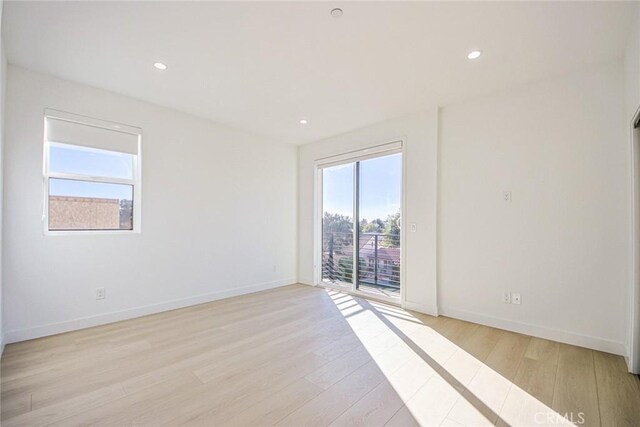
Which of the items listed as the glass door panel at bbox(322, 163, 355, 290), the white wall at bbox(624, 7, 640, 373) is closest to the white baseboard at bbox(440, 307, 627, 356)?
the white wall at bbox(624, 7, 640, 373)

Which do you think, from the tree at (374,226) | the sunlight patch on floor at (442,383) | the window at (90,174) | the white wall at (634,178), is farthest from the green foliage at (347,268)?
the window at (90,174)

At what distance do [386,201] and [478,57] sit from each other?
2.17 meters

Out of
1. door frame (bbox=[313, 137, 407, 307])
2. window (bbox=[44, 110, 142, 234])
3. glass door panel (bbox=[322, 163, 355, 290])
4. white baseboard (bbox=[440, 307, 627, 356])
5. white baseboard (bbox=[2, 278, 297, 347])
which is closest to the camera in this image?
white baseboard (bbox=[440, 307, 627, 356])

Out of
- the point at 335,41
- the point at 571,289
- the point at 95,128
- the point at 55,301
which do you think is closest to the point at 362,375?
the point at 571,289

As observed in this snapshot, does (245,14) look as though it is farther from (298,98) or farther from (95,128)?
(95,128)

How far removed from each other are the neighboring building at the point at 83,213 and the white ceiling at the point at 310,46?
126 centimetres

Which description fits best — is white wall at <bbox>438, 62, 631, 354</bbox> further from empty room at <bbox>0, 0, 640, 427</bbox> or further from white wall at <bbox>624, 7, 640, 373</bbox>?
white wall at <bbox>624, 7, 640, 373</bbox>

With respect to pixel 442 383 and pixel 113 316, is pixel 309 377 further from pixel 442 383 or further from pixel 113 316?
pixel 113 316

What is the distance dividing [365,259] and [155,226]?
9.87 feet

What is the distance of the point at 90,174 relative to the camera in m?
3.19

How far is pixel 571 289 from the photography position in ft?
8.89

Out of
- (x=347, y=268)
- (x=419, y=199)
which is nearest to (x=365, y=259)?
(x=347, y=268)

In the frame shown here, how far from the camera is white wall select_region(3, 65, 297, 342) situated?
2725 mm

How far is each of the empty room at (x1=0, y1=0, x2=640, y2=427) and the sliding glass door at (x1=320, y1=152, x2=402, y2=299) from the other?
0.05 m
